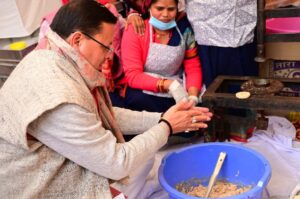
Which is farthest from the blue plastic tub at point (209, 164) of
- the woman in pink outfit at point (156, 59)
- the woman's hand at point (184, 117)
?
the woman in pink outfit at point (156, 59)

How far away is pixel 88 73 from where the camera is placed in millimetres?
1051

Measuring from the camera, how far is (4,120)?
3.22 ft

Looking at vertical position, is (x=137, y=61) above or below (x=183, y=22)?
below

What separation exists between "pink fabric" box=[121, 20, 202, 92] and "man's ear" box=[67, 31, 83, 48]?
2.61ft

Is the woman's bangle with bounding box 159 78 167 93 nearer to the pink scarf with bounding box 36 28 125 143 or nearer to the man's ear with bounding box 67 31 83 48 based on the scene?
the pink scarf with bounding box 36 28 125 143

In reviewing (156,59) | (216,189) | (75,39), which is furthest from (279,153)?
(75,39)

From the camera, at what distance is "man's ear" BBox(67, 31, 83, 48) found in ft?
3.23

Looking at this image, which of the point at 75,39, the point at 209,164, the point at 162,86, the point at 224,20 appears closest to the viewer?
the point at 75,39

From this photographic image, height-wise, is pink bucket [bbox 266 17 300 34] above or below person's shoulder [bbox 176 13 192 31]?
below

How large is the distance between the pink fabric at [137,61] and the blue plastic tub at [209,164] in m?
0.54

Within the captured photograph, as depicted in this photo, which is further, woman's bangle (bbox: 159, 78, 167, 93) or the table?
woman's bangle (bbox: 159, 78, 167, 93)

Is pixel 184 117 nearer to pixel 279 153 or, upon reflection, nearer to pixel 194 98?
pixel 194 98

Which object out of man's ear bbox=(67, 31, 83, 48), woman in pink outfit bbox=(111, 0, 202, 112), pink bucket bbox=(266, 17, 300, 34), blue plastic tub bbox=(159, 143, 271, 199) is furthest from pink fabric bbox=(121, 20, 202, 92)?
man's ear bbox=(67, 31, 83, 48)

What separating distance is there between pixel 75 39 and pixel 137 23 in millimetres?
875
